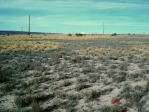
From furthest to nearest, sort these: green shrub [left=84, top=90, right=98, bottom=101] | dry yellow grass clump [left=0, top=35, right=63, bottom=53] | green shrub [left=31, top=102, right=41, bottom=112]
Result: dry yellow grass clump [left=0, top=35, right=63, bottom=53] → green shrub [left=84, top=90, right=98, bottom=101] → green shrub [left=31, top=102, right=41, bottom=112]

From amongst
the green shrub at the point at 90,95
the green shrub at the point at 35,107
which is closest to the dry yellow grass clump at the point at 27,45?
the green shrub at the point at 90,95

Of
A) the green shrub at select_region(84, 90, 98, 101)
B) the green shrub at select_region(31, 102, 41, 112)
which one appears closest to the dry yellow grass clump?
the green shrub at select_region(84, 90, 98, 101)

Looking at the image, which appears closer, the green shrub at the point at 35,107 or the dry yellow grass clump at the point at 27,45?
the green shrub at the point at 35,107

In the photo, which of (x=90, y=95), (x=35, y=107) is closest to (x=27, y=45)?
(x=90, y=95)

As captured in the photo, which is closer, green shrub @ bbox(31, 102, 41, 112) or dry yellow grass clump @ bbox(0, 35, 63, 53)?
green shrub @ bbox(31, 102, 41, 112)

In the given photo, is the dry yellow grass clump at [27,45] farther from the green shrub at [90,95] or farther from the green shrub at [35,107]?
the green shrub at [35,107]

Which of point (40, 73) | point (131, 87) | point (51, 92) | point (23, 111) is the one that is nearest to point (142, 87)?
point (131, 87)

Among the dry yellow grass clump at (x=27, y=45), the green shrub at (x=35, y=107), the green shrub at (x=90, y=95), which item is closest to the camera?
the green shrub at (x=35, y=107)

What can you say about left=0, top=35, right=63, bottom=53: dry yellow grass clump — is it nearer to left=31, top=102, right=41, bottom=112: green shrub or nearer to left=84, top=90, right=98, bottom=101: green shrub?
left=84, top=90, right=98, bottom=101: green shrub

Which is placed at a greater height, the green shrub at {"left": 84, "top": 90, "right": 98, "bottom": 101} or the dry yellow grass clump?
the dry yellow grass clump

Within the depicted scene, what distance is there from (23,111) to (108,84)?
198 inches

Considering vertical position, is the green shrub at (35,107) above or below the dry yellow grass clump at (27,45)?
below

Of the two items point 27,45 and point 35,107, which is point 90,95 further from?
point 27,45

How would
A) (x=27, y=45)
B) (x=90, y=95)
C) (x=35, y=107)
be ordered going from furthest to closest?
(x=27, y=45) → (x=90, y=95) → (x=35, y=107)
